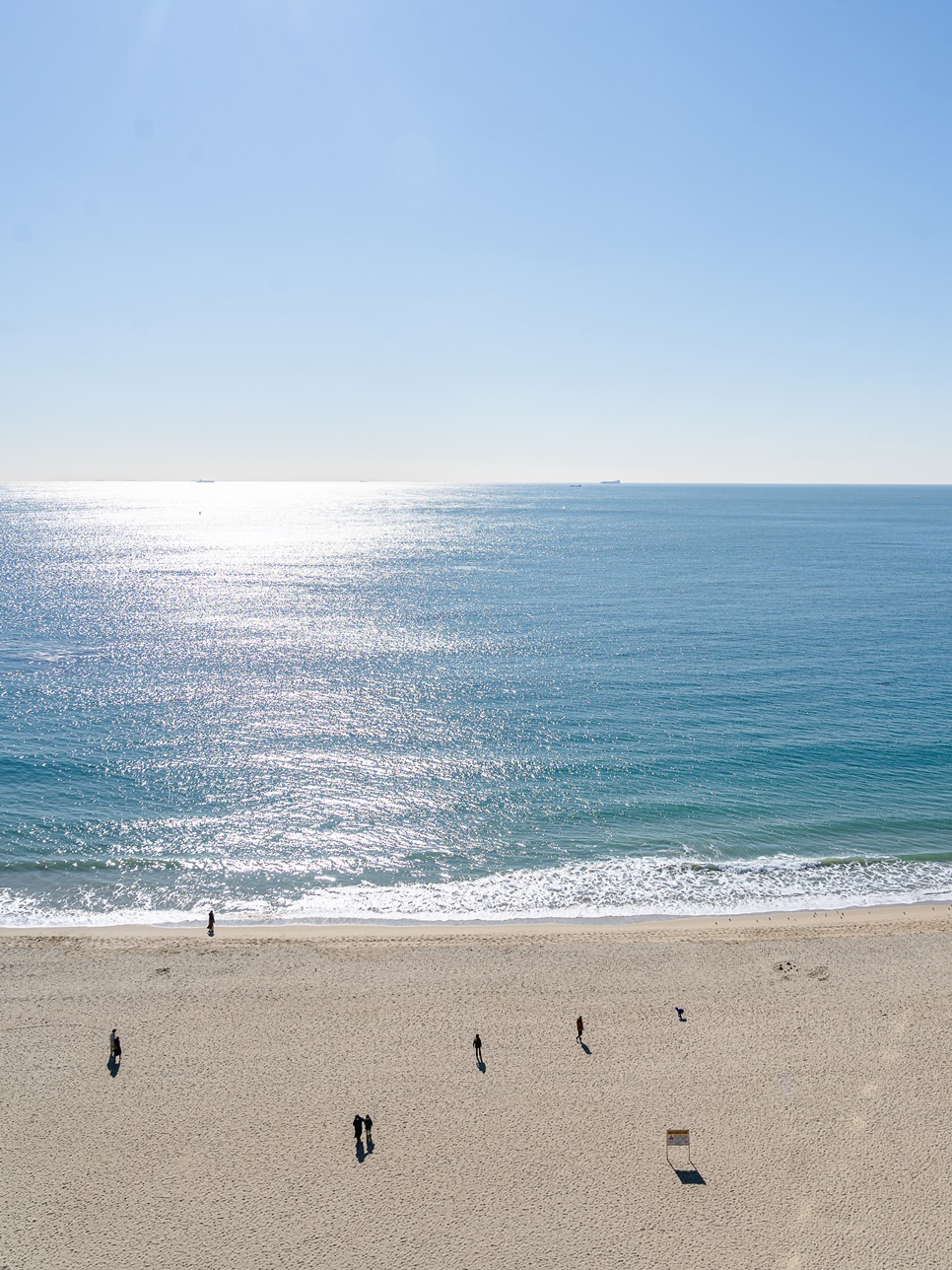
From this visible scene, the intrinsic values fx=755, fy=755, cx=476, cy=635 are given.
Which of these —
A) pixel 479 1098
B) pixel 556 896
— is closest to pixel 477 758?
pixel 556 896

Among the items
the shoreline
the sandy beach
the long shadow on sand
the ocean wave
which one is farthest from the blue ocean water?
the long shadow on sand

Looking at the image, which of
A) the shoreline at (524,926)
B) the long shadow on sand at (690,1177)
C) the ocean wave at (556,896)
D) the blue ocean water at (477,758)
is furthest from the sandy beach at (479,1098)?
the blue ocean water at (477,758)

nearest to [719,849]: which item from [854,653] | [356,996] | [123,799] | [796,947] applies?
[796,947]

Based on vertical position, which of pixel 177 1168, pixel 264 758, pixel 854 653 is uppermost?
pixel 854 653

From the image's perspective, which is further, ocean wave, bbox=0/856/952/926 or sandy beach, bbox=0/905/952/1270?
ocean wave, bbox=0/856/952/926

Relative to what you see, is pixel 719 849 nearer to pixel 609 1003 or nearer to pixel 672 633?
pixel 609 1003

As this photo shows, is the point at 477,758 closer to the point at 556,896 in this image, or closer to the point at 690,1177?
the point at 556,896

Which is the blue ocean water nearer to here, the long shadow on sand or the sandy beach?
the sandy beach
